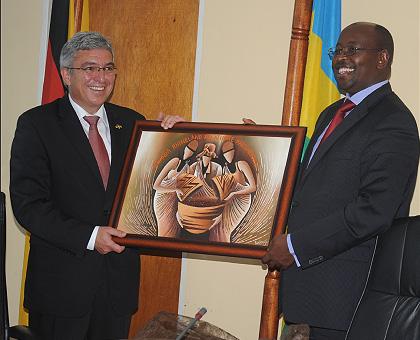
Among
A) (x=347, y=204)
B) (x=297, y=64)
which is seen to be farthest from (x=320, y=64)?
(x=347, y=204)

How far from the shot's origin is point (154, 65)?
17.0 feet

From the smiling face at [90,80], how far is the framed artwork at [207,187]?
24 centimetres

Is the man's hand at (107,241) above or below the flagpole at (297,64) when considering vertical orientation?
below

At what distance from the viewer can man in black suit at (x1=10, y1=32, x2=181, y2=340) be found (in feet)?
11.1

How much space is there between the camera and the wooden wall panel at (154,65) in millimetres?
5090

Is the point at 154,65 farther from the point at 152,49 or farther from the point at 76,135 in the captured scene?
the point at 76,135

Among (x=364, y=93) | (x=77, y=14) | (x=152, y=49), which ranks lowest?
(x=364, y=93)

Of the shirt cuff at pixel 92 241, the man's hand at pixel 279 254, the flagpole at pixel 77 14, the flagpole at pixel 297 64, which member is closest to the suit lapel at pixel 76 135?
the shirt cuff at pixel 92 241

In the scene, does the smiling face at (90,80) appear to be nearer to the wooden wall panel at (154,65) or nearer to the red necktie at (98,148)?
the red necktie at (98,148)

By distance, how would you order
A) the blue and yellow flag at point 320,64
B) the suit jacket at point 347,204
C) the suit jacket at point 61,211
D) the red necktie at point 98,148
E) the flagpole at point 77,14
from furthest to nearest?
1. the flagpole at point 77,14
2. the blue and yellow flag at point 320,64
3. the red necktie at point 98,148
4. the suit jacket at point 61,211
5. the suit jacket at point 347,204

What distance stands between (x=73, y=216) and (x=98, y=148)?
13.0 inches

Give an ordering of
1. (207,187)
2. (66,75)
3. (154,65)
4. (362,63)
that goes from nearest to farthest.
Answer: (362,63) → (207,187) → (66,75) → (154,65)

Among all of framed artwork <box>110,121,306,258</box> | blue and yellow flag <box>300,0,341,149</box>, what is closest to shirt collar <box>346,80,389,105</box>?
framed artwork <box>110,121,306,258</box>

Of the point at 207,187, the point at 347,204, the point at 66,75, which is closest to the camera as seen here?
the point at 347,204
